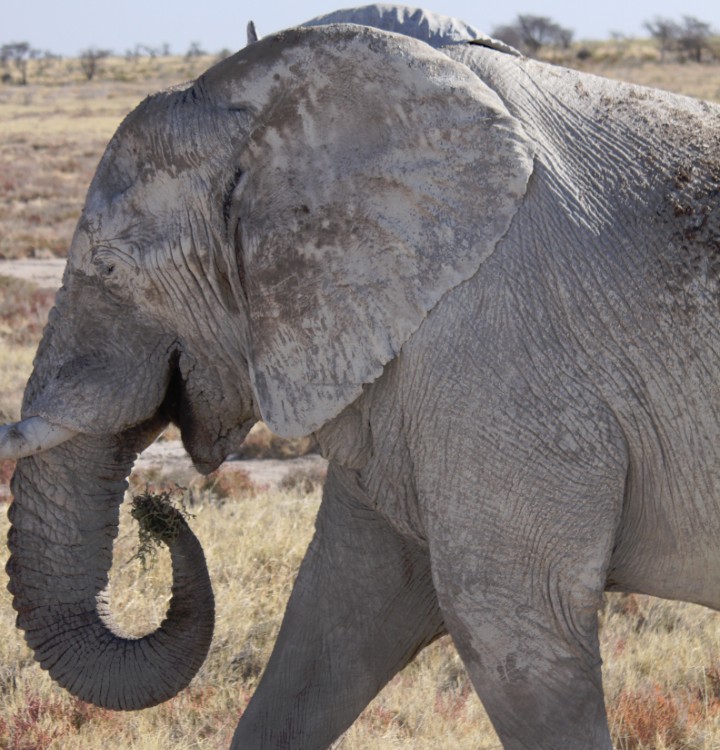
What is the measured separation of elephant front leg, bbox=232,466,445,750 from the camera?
3.67 metres

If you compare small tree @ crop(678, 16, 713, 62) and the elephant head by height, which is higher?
the elephant head

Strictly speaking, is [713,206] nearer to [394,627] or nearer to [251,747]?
[394,627]

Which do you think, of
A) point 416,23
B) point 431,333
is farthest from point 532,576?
point 416,23

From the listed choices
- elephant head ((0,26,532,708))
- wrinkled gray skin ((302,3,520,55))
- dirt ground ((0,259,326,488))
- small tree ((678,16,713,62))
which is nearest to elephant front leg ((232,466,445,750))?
elephant head ((0,26,532,708))

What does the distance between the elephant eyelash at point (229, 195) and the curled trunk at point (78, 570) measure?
0.64m

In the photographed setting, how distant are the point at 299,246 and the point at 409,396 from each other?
0.44 meters

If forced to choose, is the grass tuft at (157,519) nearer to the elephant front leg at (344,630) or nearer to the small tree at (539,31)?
the elephant front leg at (344,630)

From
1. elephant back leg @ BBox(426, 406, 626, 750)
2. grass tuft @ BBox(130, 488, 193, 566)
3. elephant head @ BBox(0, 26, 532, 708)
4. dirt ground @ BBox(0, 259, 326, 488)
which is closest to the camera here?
elephant back leg @ BBox(426, 406, 626, 750)

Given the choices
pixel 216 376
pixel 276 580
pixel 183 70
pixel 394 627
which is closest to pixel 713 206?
pixel 216 376

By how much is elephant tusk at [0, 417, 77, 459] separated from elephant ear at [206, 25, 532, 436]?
529 millimetres

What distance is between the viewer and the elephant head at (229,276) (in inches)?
114

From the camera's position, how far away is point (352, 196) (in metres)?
2.93

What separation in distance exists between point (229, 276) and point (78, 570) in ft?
2.84

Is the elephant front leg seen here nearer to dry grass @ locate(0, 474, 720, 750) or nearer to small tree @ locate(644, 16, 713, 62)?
dry grass @ locate(0, 474, 720, 750)
